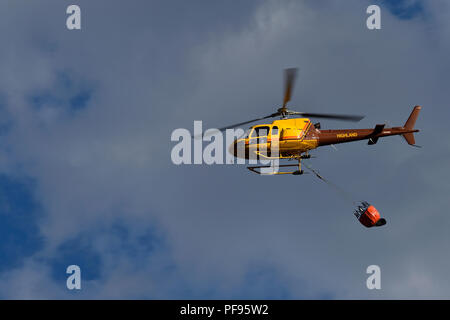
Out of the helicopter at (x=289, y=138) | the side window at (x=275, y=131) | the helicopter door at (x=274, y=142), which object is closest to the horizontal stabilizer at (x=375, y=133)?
the helicopter at (x=289, y=138)

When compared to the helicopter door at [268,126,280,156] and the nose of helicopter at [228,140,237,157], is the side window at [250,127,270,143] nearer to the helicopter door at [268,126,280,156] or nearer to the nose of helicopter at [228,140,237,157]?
the helicopter door at [268,126,280,156]

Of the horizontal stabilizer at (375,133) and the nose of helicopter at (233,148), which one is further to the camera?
the horizontal stabilizer at (375,133)

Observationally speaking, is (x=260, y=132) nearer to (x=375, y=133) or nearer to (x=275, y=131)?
(x=275, y=131)

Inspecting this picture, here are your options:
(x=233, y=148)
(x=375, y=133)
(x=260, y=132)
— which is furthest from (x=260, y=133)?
(x=375, y=133)

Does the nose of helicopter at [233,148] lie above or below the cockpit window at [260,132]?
below

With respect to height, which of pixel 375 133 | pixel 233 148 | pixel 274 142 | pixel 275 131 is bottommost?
pixel 233 148

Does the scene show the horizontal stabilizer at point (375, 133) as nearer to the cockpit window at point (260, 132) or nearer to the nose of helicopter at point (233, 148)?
the cockpit window at point (260, 132)

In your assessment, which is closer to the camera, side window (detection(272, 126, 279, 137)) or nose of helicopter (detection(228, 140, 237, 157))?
side window (detection(272, 126, 279, 137))

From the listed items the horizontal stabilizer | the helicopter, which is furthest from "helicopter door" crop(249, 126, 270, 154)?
the horizontal stabilizer

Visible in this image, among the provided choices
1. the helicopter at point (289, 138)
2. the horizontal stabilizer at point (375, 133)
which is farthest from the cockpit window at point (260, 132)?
the horizontal stabilizer at point (375, 133)

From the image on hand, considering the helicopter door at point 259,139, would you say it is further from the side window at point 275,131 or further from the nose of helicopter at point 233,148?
the nose of helicopter at point 233,148
